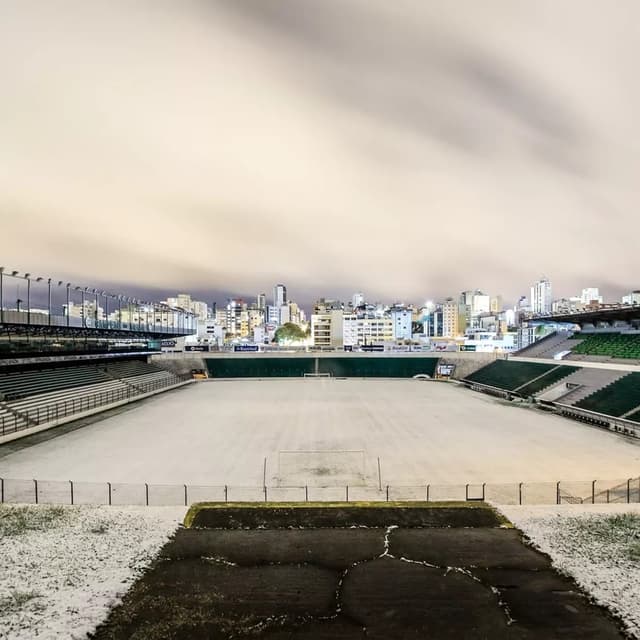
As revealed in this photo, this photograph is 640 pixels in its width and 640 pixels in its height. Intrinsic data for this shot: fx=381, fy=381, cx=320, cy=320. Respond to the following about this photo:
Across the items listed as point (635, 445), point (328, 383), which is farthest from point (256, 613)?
point (328, 383)

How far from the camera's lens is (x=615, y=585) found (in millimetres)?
9258

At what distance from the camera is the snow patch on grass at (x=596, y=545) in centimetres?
890

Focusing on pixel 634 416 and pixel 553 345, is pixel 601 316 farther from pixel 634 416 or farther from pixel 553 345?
pixel 634 416

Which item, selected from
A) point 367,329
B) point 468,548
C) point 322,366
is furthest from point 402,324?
point 468,548

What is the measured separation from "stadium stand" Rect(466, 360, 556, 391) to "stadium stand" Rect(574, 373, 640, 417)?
31.8ft

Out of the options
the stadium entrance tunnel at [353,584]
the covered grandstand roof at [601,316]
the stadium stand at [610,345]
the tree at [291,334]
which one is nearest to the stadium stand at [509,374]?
the stadium stand at [610,345]

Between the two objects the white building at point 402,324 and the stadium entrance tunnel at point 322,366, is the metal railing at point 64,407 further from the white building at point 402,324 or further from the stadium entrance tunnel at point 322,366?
the white building at point 402,324

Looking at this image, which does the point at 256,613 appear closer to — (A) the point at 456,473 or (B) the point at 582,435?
(A) the point at 456,473

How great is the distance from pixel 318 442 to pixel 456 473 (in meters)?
8.44

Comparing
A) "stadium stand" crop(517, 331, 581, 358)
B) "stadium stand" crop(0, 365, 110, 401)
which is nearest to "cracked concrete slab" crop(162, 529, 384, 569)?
"stadium stand" crop(0, 365, 110, 401)

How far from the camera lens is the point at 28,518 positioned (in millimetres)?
12398

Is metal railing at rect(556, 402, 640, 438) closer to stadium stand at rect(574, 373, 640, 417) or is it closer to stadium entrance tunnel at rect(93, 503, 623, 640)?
stadium stand at rect(574, 373, 640, 417)

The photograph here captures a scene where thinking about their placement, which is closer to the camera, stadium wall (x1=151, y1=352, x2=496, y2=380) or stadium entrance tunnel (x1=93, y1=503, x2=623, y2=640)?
stadium entrance tunnel (x1=93, y1=503, x2=623, y2=640)

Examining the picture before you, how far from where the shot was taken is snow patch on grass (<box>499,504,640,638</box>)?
8.90 metres
